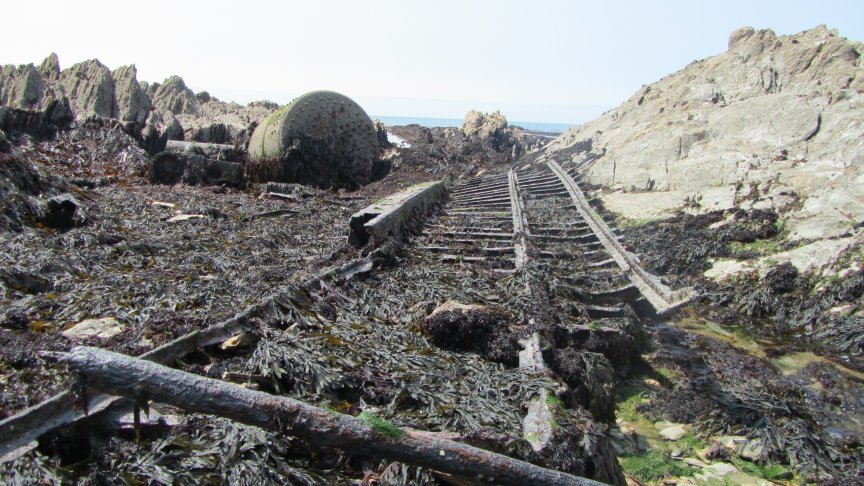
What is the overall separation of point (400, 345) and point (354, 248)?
10.2 ft

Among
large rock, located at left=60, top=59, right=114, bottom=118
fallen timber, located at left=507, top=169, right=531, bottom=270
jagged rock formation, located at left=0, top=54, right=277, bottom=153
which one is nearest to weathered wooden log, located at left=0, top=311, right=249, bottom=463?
fallen timber, located at left=507, top=169, right=531, bottom=270

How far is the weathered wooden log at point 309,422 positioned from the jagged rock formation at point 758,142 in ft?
27.3

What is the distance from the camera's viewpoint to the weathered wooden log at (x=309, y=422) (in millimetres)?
2518

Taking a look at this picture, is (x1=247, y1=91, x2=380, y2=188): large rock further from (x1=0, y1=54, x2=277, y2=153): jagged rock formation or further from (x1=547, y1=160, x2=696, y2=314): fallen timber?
(x1=547, y1=160, x2=696, y2=314): fallen timber

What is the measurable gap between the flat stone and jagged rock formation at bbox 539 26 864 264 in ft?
32.0

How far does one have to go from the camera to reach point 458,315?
4797 mm

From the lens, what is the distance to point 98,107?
17.4 metres

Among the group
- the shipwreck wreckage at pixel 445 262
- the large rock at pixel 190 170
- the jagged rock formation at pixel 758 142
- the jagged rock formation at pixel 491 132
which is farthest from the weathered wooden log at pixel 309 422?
the jagged rock formation at pixel 491 132

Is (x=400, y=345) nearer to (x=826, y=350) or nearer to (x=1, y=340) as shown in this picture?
(x=1, y=340)

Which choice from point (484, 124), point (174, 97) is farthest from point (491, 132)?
point (174, 97)

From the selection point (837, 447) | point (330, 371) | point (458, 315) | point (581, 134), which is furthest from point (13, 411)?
point (581, 134)

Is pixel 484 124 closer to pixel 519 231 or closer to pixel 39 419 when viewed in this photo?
pixel 519 231

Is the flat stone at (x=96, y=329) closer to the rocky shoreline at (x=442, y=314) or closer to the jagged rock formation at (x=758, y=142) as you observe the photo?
the rocky shoreline at (x=442, y=314)

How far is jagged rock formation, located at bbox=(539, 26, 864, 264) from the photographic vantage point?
9680 millimetres
